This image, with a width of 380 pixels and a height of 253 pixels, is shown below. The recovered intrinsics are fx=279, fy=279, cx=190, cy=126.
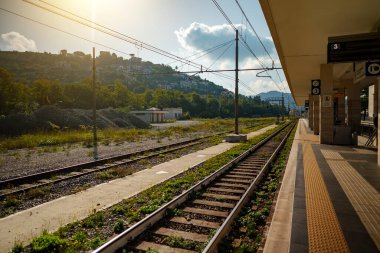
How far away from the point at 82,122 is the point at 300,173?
3200cm

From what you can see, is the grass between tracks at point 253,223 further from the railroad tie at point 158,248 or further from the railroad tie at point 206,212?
the railroad tie at point 158,248

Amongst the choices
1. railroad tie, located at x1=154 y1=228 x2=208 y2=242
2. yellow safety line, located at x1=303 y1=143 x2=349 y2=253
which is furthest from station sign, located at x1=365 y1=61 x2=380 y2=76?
railroad tie, located at x1=154 y1=228 x2=208 y2=242

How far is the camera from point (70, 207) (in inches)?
284

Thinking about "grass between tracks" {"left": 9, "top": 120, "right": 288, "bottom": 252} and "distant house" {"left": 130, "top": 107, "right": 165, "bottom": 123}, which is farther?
"distant house" {"left": 130, "top": 107, "right": 165, "bottom": 123}

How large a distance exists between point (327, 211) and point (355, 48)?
557 cm

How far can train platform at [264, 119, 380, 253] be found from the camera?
15.1 ft

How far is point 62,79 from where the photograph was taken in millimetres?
155375

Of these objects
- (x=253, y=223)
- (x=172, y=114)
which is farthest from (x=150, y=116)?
(x=253, y=223)

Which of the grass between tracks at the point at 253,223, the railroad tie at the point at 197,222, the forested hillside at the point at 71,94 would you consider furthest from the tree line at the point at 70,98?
the railroad tie at the point at 197,222

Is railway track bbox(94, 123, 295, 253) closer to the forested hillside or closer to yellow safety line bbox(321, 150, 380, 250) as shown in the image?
yellow safety line bbox(321, 150, 380, 250)

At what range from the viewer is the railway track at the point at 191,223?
191 inches

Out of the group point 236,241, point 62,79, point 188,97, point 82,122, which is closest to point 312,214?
point 236,241

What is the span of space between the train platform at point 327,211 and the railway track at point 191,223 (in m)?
1.01

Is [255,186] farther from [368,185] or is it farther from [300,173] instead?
[368,185]
